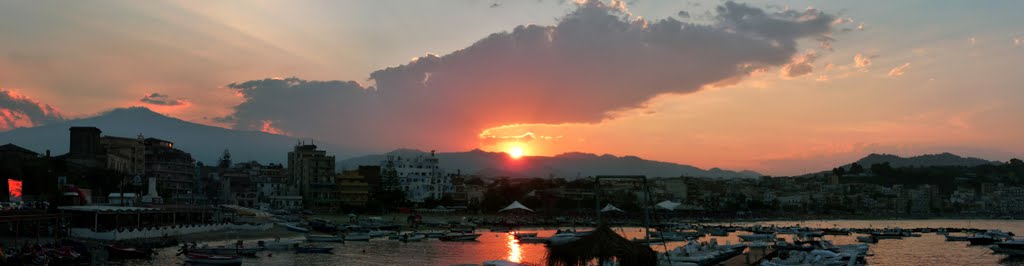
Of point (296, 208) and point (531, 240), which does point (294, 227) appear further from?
point (296, 208)

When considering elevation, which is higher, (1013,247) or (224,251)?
(224,251)

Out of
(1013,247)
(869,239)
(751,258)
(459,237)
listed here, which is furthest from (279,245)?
(869,239)

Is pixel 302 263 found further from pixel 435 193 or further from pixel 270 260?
pixel 435 193

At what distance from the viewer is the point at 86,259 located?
4162cm

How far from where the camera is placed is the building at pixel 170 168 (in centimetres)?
11406

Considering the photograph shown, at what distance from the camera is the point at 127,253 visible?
1756 inches

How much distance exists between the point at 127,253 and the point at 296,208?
6514 centimetres

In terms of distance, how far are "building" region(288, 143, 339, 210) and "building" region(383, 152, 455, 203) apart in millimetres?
11162

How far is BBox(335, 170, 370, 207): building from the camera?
11375 cm

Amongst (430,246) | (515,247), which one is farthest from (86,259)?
(515,247)

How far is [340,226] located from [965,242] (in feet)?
203

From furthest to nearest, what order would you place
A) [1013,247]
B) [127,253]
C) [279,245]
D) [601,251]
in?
[1013,247] → [279,245] → [127,253] → [601,251]

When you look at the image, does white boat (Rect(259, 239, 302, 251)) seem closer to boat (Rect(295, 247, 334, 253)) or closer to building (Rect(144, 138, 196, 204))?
boat (Rect(295, 247, 334, 253))

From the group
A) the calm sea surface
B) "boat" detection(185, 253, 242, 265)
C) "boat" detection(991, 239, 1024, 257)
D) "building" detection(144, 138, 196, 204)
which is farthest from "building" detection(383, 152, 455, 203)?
"boat" detection(991, 239, 1024, 257)
